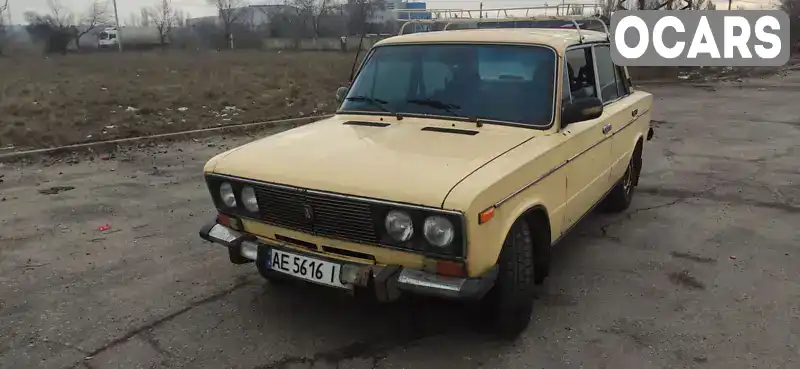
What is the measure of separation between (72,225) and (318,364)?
3.65 metres

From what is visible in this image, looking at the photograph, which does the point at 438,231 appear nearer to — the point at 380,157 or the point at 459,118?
the point at 380,157

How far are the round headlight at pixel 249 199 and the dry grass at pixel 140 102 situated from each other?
7204 millimetres

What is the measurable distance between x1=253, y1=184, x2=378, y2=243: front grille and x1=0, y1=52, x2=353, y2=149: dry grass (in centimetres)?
743

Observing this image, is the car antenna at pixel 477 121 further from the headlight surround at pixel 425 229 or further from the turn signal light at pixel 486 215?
the headlight surround at pixel 425 229

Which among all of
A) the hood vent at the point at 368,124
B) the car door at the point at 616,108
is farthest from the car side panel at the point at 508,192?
the car door at the point at 616,108

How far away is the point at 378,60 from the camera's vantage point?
4.75 metres

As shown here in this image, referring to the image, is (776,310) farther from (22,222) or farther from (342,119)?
(22,222)

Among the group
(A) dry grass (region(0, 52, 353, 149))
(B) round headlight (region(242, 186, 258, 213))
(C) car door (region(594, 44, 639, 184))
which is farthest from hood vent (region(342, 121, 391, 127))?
(A) dry grass (region(0, 52, 353, 149))

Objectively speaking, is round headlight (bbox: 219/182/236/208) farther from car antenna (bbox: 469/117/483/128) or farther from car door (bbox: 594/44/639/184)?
car door (bbox: 594/44/639/184)

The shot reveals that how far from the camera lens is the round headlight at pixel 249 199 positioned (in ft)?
11.9

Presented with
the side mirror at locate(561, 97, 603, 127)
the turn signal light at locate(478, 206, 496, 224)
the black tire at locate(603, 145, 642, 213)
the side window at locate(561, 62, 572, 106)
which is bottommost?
the black tire at locate(603, 145, 642, 213)

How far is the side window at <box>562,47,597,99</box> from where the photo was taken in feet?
14.3

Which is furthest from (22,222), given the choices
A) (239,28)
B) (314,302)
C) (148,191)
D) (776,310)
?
(239,28)

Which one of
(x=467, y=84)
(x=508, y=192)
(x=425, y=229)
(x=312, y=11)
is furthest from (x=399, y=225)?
(x=312, y=11)
